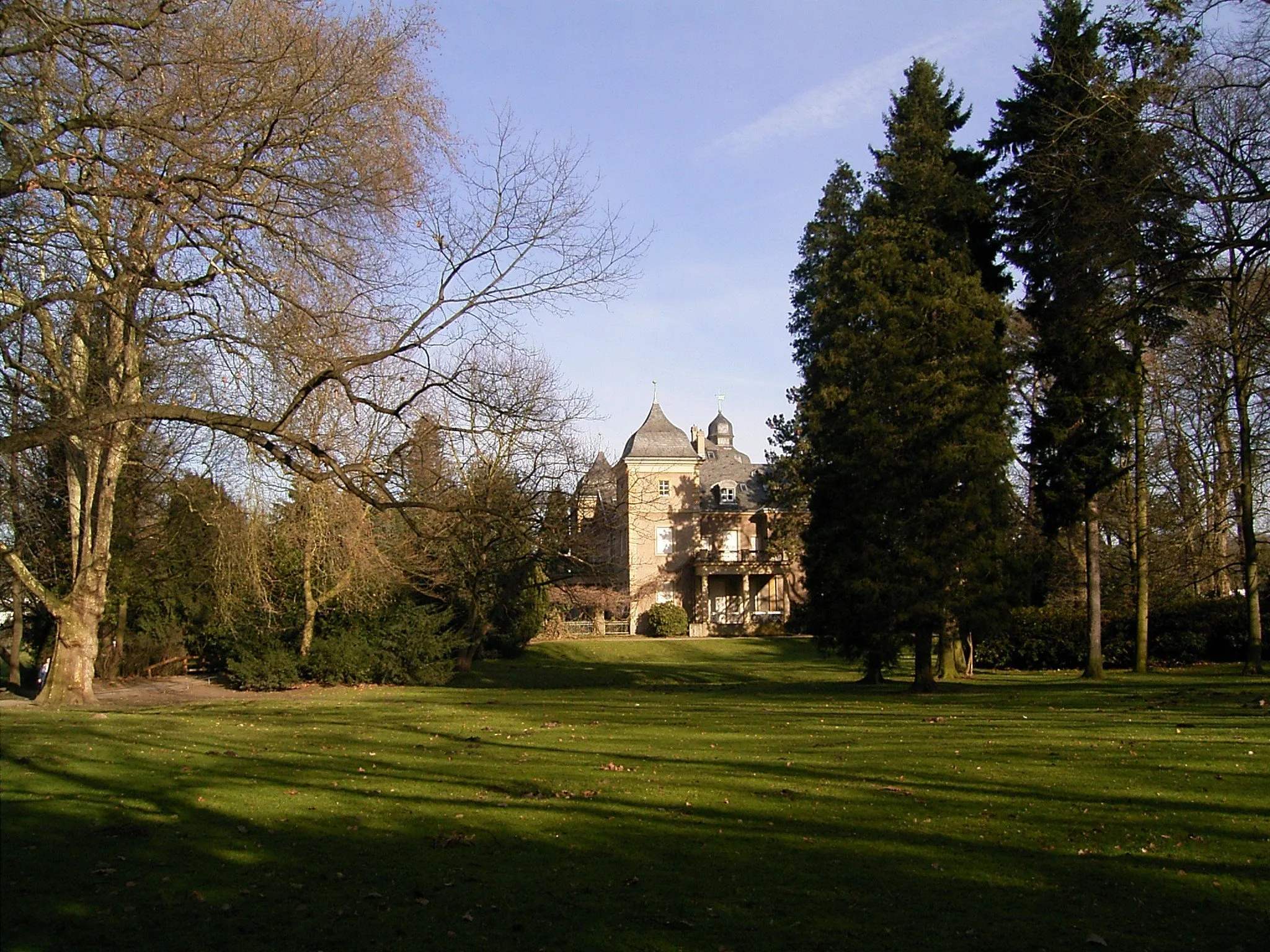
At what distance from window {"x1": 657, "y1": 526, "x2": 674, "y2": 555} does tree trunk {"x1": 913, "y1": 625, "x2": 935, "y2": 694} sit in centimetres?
3367

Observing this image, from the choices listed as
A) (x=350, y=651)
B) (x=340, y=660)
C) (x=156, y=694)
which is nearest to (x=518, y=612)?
(x=350, y=651)

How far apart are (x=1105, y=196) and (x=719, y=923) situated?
11.9 metres

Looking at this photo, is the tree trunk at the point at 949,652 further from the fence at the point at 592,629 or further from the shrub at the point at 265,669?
the fence at the point at 592,629

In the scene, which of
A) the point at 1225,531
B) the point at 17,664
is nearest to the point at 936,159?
the point at 1225,531

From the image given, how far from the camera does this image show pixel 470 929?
226 inches

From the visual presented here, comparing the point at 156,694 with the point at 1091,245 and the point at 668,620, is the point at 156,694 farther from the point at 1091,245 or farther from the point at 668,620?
the point at 668,620

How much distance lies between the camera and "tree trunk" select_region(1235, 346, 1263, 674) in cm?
2042

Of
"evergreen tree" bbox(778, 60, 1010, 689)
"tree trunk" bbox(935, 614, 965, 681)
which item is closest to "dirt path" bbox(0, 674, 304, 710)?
"evergreen tree" bbox(778, 60, 1010, 689)

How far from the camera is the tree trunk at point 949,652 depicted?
24.0 metres

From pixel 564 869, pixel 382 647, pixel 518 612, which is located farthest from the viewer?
pixel 518 612

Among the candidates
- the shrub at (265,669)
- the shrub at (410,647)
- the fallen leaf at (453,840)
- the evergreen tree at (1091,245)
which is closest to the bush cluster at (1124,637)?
the evergreen tree at (1091,245)

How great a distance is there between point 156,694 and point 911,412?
19146mm

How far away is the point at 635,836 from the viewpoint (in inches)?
308

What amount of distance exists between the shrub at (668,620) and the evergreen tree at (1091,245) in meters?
28.7
